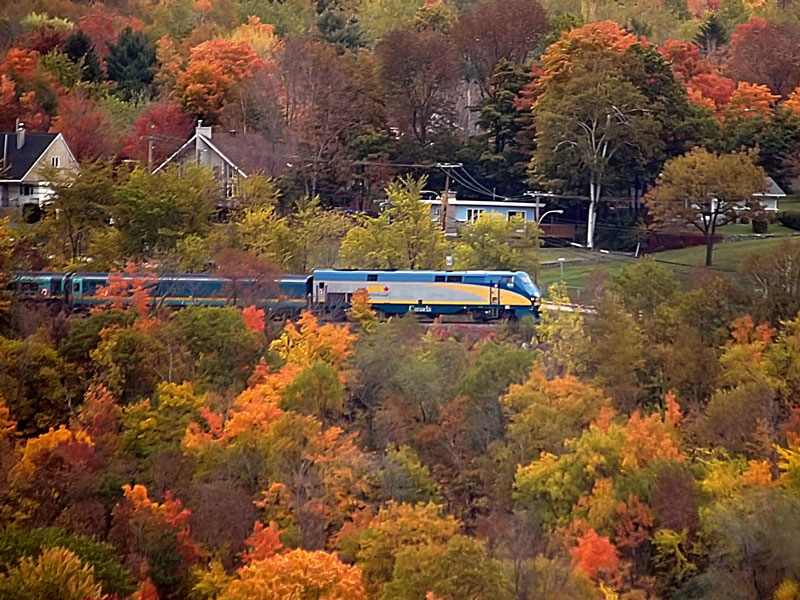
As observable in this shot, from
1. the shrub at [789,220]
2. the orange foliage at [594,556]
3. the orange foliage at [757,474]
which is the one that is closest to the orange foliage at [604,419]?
the orange foliage at [757,474]

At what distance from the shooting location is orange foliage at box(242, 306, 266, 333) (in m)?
43.9

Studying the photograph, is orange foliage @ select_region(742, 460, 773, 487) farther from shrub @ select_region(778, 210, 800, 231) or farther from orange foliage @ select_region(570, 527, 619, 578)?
shrub @ select_region(778, 210, 800, 231)

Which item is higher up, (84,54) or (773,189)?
(84,54)

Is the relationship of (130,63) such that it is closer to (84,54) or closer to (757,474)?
(84,54)

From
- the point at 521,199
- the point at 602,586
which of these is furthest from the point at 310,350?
the point at 521,199

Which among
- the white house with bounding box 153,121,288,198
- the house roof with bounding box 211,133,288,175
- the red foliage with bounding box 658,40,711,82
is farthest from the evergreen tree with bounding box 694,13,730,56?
the white house with bounding box 153,121,288,198

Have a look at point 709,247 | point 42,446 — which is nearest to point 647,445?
point 42,446

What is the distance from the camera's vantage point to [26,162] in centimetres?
6419

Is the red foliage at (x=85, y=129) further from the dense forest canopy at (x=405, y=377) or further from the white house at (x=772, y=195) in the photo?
the white house at (x=772, y=195)

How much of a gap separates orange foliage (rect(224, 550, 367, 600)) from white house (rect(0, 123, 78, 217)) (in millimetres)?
37348

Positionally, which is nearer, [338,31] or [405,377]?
[405,377]

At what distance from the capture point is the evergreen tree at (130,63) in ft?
281

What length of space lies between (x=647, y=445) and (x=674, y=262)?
19859 mm

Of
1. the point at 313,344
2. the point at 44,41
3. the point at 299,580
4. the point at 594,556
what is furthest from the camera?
the point at 44,41
